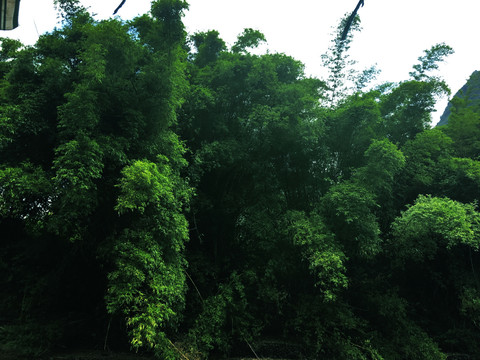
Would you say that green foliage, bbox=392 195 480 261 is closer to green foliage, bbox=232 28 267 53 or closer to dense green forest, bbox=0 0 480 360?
dense green forest, bbox=0 0 480 360

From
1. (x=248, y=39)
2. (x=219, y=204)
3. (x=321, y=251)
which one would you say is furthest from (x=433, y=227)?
(x=248, y=39)

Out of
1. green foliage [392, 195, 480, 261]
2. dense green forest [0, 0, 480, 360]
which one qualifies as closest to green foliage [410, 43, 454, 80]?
dense green forest [0, 0, 480, 360]

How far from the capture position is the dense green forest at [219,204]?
518 centimetres

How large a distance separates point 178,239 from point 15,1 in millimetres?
5041

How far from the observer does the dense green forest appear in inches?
204

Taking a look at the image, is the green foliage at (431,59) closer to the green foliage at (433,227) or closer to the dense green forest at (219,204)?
the dense green forest at (219,204)

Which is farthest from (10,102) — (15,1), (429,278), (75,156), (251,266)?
(429,278)

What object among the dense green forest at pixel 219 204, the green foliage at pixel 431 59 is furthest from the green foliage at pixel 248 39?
the green foliage at pixel 431 59

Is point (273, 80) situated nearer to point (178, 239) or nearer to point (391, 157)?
point (391, 157)

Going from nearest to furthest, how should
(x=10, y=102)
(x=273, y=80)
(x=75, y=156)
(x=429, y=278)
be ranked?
(x=75, y=156) < (x=10, y=102) < (x=273, y=80) < (x=429, y=278)

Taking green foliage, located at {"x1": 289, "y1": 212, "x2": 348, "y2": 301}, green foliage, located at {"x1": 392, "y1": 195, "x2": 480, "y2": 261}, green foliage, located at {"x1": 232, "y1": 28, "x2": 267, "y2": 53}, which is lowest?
green foliage, located at {"x1": 289, "y1": 212, "x2": 348, "y2": 301}

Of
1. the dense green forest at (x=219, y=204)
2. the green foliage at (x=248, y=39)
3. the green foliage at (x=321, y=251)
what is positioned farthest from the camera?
the green foliage at (x=248, y=39)

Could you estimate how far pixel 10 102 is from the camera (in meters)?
5.73

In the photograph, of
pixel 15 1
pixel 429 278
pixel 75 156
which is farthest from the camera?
pixel 429 278
